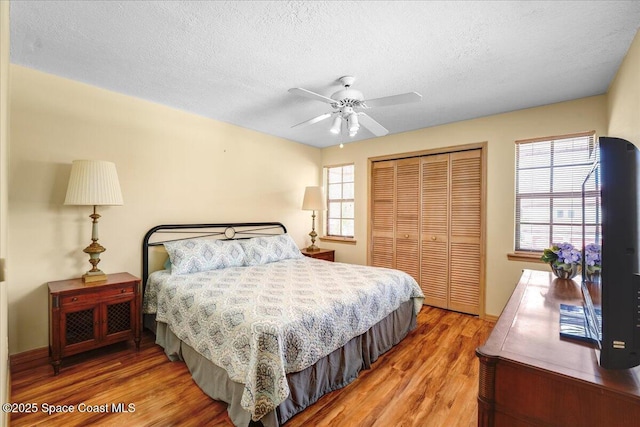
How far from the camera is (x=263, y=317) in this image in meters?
1.83

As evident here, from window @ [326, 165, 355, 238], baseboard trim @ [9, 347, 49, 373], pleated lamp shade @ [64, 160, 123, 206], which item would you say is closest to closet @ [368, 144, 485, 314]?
window @ [326, 165, 355, 238]

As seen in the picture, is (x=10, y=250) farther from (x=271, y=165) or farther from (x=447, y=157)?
(x=447, y=157)

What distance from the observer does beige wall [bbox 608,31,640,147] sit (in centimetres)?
187

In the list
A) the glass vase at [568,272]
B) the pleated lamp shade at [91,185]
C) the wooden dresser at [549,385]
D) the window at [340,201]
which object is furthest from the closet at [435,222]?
the pleated lamp shade at [91,185]

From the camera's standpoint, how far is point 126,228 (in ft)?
9.88

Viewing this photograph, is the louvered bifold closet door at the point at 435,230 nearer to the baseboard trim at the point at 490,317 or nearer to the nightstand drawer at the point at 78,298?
the baseboard trim at the point at 490,317

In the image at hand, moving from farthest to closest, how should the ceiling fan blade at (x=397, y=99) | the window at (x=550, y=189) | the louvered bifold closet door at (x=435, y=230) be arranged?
the louvered bifold closet door at (x=435, y=230), the window at (x=550, y=189), the ceiling fan blade at (x=397, y=99)

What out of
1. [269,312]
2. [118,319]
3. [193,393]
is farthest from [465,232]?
[118,319]

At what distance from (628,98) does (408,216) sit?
257cm

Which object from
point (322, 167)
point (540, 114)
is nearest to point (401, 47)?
point (540, 114)

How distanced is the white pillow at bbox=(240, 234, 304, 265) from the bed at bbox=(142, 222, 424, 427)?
2cm

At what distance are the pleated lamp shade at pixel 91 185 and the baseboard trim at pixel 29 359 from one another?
131 centimetres

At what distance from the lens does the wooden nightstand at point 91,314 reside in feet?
7.49

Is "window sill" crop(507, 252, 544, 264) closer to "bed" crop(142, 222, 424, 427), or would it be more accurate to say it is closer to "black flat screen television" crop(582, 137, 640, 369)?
"bed" crop(142, 222, 424, 427)
